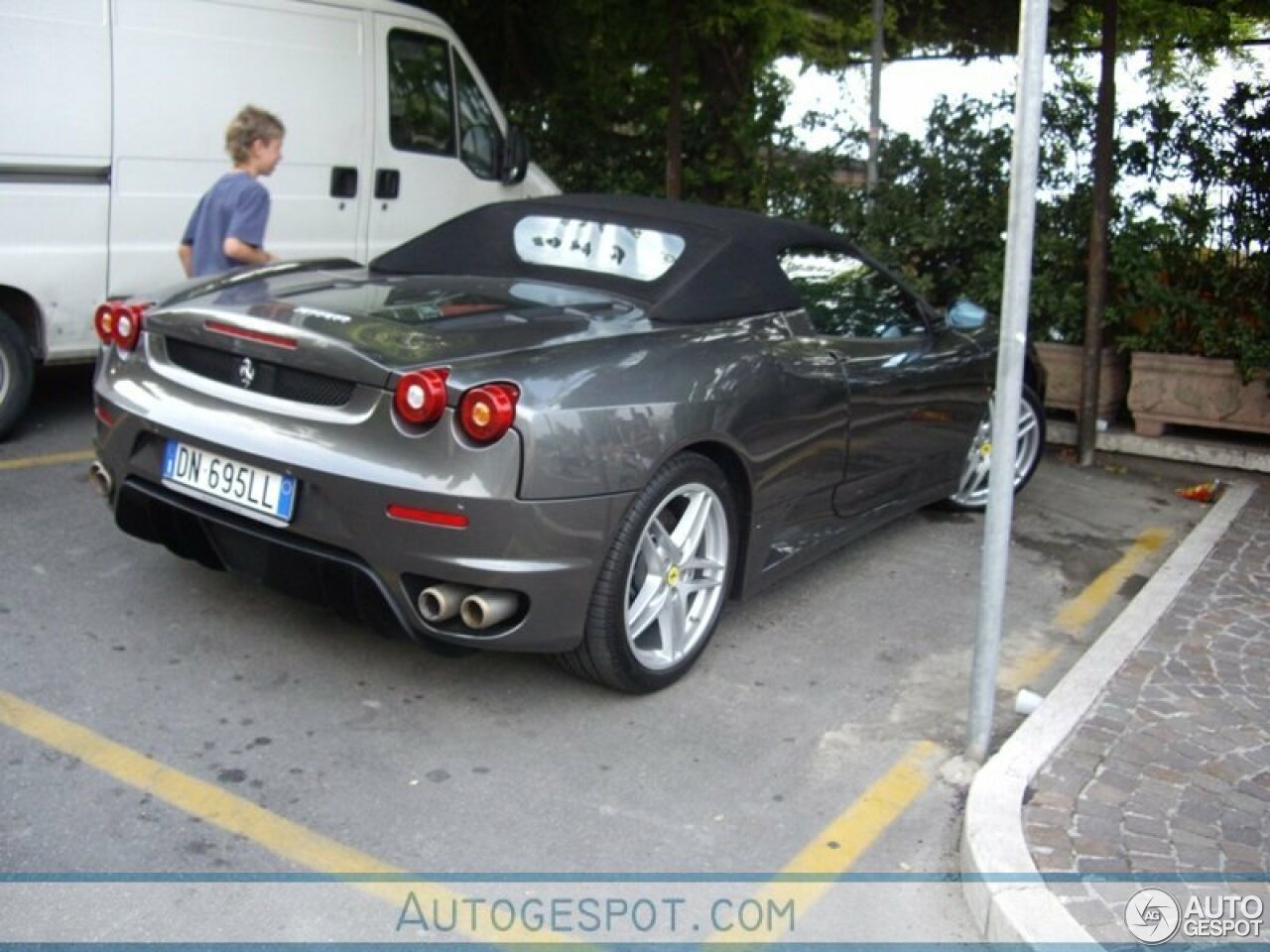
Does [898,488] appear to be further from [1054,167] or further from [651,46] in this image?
[651,46]

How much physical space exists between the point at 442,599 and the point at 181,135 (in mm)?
4299

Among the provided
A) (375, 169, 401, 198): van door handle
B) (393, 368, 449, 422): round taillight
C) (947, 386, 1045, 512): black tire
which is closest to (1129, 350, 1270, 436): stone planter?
(947, 386, 1045, 512): black tire

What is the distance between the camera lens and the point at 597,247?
4.82 m

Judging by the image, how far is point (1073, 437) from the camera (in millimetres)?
8141

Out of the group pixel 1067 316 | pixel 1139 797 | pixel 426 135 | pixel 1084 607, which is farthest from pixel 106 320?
pixel 1067 316

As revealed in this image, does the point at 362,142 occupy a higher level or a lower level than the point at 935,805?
higher

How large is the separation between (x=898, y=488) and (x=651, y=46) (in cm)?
599

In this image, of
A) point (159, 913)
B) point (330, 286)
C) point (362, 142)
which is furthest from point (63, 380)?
point (159, 913)

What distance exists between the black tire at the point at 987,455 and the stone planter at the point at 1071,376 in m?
1.51

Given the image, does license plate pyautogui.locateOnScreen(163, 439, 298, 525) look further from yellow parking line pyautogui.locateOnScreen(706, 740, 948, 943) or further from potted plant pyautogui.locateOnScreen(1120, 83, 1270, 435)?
potted plant pyautogui.locateOnScreen(1120, 83, 1270, 435)

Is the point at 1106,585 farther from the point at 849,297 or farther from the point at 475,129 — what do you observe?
the point at 475,129

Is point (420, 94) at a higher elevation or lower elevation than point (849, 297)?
higher

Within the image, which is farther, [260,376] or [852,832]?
[260,376]

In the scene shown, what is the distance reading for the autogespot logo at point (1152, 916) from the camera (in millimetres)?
3010
